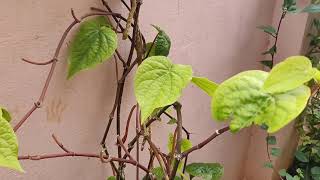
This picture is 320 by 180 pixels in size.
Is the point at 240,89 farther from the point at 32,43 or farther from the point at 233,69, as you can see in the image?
the point at 233,69

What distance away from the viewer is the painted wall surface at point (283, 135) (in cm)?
127

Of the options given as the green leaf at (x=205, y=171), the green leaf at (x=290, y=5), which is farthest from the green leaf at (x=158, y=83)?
the green leaf at (x=290, y=5)

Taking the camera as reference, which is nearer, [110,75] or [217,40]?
[110,75]

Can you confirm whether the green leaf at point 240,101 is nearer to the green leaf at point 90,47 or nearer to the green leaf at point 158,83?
the green leaf at point 158,83

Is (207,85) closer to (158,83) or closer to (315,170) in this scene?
(158,83)

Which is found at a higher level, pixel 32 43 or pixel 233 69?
pixel 32 43

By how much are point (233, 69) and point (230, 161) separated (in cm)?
40

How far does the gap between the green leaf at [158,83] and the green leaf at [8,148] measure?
0.18m

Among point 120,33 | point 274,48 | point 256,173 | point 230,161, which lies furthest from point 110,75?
point 256,173

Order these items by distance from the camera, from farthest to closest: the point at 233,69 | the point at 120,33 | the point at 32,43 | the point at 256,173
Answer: the point at 256,173 < the point at 233,69 < the point at 120,33 < the point at 32,43

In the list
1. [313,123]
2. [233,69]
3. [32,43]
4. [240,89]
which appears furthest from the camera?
[313,123]

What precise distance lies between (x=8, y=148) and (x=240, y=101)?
0.26 metres

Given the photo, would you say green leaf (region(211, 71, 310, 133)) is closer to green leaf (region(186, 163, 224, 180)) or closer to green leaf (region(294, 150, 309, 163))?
green leaf (region(186, 163, 224, 180))

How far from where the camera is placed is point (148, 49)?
80cm
